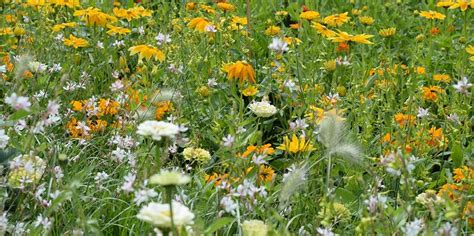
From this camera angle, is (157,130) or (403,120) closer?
(157,130)

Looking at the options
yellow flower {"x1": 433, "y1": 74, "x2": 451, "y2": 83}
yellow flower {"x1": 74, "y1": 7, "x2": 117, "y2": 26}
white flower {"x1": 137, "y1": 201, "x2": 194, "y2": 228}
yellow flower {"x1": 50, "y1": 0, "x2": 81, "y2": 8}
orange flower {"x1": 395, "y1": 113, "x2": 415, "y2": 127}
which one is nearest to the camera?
white flower {"x1": 137, "y1": 201, "x2": 194, "y2": 228}

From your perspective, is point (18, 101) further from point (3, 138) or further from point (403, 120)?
point (403, 120)

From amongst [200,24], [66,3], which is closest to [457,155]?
[200,24]

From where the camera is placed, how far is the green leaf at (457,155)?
8.36ft

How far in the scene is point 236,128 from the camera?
1.99 m

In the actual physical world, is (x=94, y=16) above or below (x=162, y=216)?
below

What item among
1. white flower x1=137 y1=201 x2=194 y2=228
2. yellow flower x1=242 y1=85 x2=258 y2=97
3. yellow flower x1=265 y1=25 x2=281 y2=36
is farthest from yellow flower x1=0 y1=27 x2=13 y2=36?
white flower x1=137 y1=201 x2=194 y2=228

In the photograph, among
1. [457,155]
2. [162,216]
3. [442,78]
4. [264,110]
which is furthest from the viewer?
[442,78]

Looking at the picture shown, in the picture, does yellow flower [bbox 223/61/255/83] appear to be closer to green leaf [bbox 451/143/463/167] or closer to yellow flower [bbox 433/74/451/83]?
green leaf [bbox 451/143/463/167]

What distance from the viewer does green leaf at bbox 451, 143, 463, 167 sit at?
8.36 feet

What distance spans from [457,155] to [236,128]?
86 centimetres

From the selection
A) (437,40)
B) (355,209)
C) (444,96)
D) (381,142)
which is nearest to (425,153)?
(381,142)

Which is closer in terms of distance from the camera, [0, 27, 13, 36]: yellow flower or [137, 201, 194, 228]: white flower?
[137, 201, 194, 228]: white flower

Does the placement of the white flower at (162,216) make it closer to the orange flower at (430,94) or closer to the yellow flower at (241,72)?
the yellow flower at (241,72)
